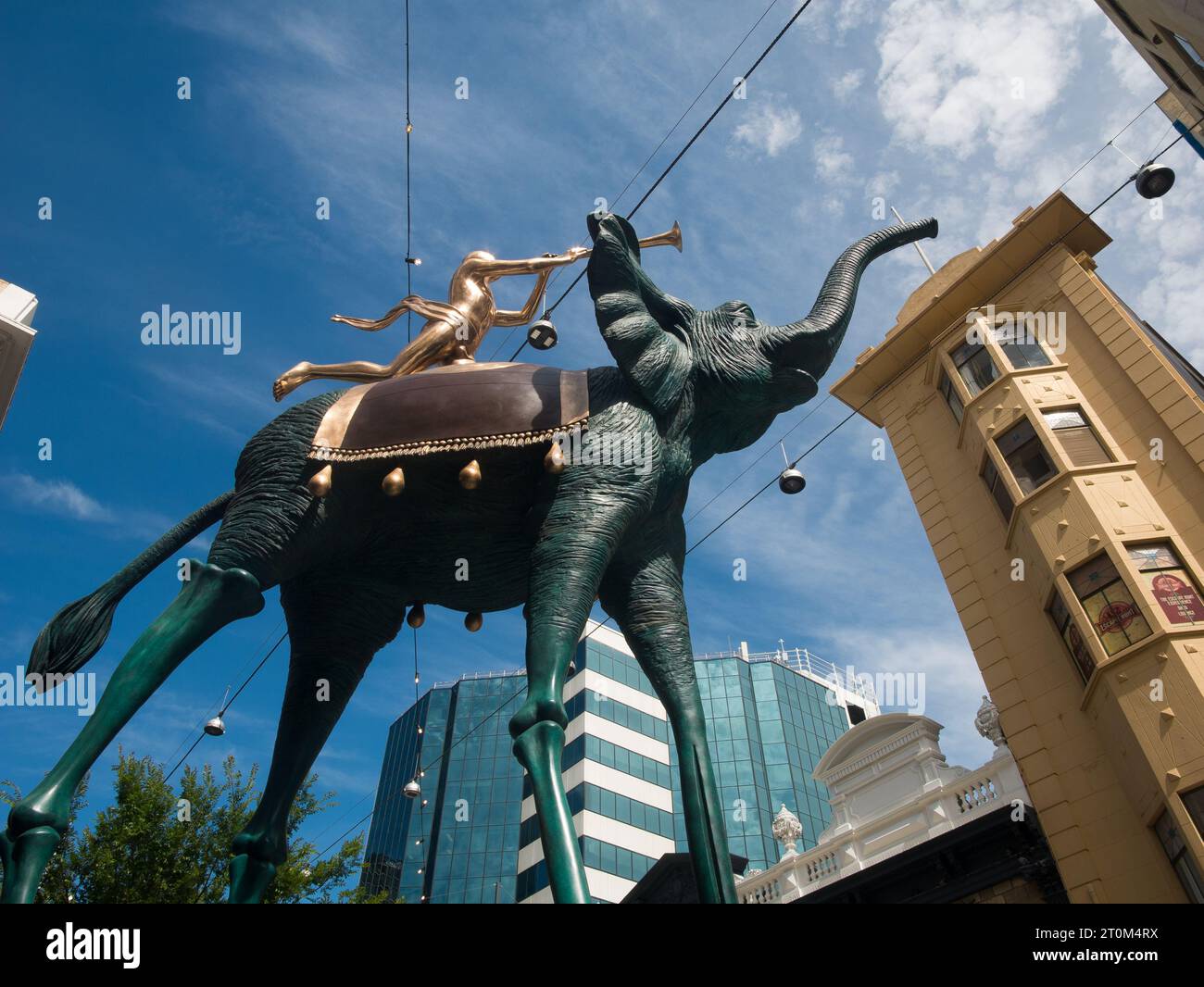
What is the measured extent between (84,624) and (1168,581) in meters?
13.6

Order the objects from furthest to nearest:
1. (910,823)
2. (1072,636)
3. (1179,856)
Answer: (910,823) → (1072,636) → (1179,856)

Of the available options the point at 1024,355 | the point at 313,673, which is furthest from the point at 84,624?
the point at 1024,355

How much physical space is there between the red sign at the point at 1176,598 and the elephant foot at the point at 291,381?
1201 centimetres

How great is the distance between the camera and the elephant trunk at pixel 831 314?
186 inches

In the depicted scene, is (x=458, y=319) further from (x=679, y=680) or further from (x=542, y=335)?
(x=679, y=680)

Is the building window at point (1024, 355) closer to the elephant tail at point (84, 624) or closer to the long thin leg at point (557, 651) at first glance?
the long thin leg at point (557, 651)

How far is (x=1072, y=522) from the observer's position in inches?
543

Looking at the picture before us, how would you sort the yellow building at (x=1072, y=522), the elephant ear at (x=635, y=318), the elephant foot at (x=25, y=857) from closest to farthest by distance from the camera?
the elephant foot at (x=25, y=857), the elephant ear at (x=635, y=318), the yellow building at (x=1072, y=522)

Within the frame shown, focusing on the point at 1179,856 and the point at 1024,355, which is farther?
the point at 1024,355

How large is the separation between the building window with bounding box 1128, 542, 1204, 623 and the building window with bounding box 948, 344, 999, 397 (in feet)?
15.5

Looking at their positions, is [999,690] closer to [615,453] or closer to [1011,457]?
[1011,457]

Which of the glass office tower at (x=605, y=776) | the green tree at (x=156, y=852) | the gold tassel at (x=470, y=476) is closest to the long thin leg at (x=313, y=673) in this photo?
the gold tassel at (x=470, y=476)

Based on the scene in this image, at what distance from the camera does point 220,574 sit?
4043 millimetres
